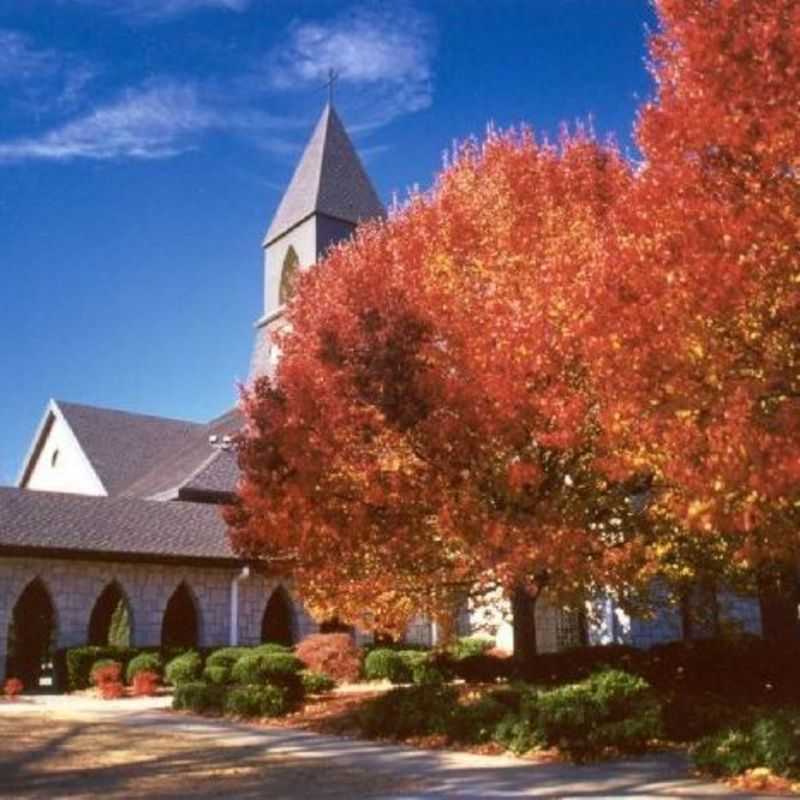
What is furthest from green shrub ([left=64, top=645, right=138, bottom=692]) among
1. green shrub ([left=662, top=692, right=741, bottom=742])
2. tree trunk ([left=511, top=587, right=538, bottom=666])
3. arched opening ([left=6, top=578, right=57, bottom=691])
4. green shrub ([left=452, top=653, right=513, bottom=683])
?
green shrub ([left=662, top=692, right=741, bottom=742])

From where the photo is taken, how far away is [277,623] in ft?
93.2

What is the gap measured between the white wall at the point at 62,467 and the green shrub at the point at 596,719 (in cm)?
2524

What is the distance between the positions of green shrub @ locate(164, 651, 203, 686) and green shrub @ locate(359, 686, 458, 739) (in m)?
7.90

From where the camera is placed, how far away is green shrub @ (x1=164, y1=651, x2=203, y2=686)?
21.2 meters

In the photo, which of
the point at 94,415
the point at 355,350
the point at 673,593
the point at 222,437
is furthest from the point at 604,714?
the point at 94,415

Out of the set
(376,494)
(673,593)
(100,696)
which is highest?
(376,494)

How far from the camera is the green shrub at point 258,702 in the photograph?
1634 cm

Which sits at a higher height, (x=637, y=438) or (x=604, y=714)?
(x=637, y=438)

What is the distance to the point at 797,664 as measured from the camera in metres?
17.7

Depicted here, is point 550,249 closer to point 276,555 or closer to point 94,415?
point 276,555

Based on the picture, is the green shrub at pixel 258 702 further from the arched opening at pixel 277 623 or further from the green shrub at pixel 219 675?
the arched opening at pixel 277 623

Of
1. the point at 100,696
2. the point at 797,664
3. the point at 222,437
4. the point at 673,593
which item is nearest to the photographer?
the point at 673,593

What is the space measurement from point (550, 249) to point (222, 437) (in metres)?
21.3

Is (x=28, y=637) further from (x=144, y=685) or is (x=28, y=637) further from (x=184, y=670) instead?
(x=184, y=670)
